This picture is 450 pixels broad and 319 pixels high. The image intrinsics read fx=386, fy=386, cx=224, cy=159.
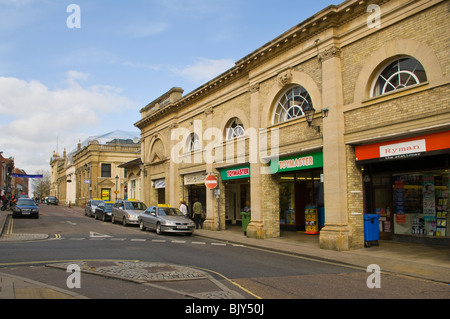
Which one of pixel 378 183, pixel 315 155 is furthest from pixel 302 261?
pixel 378 183

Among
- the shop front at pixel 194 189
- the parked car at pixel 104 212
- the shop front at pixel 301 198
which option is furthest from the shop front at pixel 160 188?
the shop front at pixel 301 198

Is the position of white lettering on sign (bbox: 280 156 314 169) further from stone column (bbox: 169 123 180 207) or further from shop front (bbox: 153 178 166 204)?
shop front (bbox: 153 178 166 204)

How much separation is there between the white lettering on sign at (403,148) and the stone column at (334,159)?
5.26 ft

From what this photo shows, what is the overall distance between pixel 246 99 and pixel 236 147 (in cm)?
253

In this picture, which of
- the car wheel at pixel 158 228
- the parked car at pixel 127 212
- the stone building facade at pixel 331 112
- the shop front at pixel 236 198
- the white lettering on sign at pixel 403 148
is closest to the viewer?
the white lettering on sign at pixel 403 148

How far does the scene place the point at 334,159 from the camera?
13.9 metres

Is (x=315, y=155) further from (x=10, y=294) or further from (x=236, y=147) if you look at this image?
(x=10, y=294)

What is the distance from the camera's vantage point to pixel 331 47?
14.4m

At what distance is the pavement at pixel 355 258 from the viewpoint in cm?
667

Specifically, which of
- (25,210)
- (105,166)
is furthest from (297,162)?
(105,166)

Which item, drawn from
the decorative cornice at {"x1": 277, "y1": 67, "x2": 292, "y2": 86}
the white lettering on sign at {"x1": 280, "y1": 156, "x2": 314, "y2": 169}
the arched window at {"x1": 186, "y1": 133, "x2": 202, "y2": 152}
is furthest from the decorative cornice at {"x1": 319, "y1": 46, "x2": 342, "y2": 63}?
the arched window at {"x1": 186, "y1": 133, "x2": 202, "y2": 152}

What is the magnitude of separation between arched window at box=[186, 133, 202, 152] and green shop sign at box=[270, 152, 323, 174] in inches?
325

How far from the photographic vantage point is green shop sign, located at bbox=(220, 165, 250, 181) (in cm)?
1958

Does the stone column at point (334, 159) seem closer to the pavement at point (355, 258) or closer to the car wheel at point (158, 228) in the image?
the pavement at point (355, 258)
